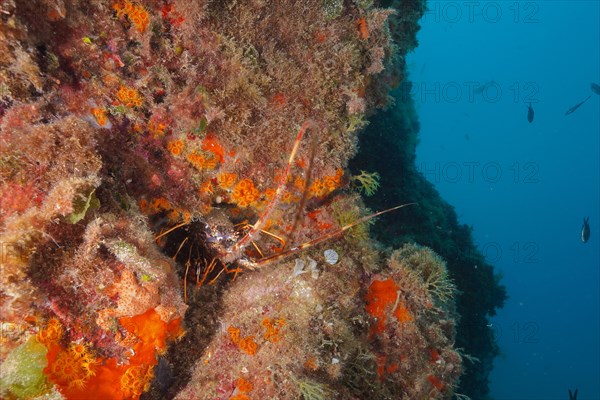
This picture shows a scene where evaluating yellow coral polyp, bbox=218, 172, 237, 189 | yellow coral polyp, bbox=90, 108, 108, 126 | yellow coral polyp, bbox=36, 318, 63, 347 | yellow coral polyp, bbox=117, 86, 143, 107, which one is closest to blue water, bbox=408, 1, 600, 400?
yellow coral polyp, bbox=218, 172, 237, 189

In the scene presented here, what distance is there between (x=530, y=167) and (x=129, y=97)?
339 feet

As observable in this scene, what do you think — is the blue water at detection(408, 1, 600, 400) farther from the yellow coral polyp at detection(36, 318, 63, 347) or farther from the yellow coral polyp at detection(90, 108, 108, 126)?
the yellow coral polyp at detection(36, 318, 63, 347)

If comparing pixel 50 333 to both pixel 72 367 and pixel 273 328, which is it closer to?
pixel 72 367

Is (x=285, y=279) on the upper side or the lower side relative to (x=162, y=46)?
lower

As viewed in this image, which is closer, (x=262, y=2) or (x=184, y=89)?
(x=184, y=89)

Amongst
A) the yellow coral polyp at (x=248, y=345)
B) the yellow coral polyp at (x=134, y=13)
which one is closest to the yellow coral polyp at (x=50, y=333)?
the yellow coral polyp at (x=248, y=345)

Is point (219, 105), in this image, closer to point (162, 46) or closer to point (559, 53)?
point (162, 46)

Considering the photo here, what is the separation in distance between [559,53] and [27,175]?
137565mm

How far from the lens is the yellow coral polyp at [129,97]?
3078 millimetres

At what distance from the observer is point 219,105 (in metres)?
3.39

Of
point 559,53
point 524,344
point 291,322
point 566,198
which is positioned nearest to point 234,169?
point 291,322

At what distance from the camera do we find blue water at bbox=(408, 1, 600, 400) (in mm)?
49281

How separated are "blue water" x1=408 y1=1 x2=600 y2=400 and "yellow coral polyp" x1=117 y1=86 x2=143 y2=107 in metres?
43.5

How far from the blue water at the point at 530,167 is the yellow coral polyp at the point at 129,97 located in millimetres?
43529
